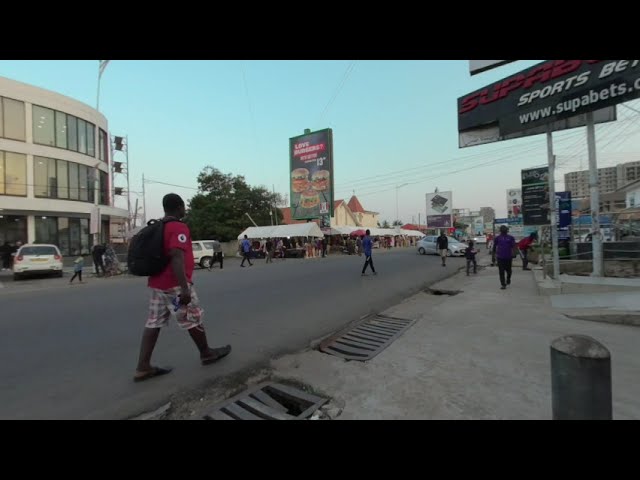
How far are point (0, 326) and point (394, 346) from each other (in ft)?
22.2

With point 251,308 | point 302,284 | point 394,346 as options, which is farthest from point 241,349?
point 302,284

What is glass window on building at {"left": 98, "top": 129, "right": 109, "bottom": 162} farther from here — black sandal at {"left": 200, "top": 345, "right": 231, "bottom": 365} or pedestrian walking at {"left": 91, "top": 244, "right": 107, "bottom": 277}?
black sandal at {"left": 200, "top": 345, "right": 231, "bottom": 365}

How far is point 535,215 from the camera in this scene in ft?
31.7

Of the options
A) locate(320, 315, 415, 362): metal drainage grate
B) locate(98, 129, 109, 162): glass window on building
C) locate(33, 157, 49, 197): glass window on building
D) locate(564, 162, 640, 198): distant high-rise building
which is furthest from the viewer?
locate(98, 129, 109, 162): glass window on building

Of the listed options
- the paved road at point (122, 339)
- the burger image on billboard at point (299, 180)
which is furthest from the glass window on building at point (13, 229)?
the burger image on billboard at point (299, 180)

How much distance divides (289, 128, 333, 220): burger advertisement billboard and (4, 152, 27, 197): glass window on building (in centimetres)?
2107

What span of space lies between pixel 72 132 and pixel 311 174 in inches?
780

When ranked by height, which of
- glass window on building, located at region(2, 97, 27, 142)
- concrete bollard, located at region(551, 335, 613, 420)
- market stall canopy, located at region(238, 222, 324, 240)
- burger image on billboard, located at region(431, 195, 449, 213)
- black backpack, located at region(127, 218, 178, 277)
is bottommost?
concrete bollard, located at region(551, 335, 613, 420)

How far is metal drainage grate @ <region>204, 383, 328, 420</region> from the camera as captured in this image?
8.96 feet

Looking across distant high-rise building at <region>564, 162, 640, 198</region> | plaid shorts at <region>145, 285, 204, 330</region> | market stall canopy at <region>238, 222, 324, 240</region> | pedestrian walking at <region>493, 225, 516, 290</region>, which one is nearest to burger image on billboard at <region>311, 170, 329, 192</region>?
market stall canopy at <region>238, 222, 324, 240</region>

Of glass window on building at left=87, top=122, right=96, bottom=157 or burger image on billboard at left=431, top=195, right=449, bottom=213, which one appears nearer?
glass window on building at left=87, top=122, right=96, bottom=157

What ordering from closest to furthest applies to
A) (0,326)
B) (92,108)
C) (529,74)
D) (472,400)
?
(472,400)
(0,326)
(529,74)
(92,108)

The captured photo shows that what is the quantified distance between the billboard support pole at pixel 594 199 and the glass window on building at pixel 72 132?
31.4 meters
